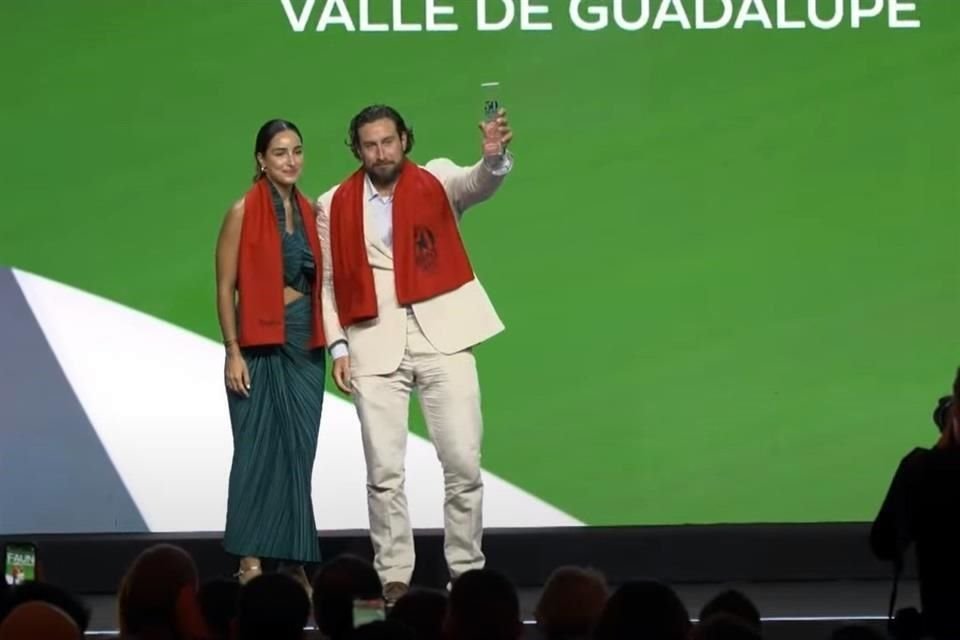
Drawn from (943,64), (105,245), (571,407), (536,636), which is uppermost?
(943,64)

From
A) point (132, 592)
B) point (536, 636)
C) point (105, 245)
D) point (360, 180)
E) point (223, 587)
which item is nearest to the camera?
point (132, 592)

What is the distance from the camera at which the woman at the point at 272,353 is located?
5.96 m

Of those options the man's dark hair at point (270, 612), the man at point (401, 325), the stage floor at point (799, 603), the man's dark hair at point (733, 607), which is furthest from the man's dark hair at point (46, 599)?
the man at point (401, 325)

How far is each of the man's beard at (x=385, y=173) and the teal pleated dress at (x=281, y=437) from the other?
26cm

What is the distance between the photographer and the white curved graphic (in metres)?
6.78

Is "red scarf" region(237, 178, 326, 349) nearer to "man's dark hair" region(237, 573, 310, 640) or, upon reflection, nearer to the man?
the man

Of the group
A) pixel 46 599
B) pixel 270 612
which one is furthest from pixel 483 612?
pixel 46 599

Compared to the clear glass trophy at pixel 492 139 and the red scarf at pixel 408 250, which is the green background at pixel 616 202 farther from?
the clear glass trophy at pixel 492 139

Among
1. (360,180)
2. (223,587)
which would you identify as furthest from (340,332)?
(223,587)

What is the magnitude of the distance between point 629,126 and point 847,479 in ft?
4.23

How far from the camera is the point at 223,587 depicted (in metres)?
4.37

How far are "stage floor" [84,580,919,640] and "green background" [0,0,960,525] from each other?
24 cm

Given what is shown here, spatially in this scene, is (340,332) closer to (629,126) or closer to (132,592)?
(629,126)

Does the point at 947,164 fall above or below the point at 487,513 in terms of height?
above
